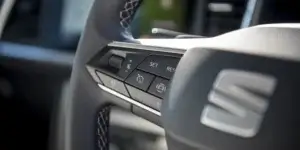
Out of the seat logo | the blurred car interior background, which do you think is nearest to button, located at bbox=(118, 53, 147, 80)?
the seat logo

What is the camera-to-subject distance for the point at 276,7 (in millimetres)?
1187

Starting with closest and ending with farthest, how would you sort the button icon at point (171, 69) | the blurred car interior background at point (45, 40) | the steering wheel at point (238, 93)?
the steering wheel at point (238, 93)
the button icon at point (171, 69)
the blurred car interior background at point (45, 40)

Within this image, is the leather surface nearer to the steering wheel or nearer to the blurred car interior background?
the steering wheel

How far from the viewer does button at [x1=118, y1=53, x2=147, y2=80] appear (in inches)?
24.8

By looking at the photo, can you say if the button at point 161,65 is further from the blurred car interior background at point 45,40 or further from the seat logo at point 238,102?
the blurred car interior background at point 45,40

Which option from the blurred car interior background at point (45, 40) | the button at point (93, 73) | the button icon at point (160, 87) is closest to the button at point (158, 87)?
the button icon at point (160, 87)

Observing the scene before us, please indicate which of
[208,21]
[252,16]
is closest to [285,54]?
[252,16]

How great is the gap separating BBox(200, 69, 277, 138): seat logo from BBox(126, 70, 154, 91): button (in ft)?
0.65

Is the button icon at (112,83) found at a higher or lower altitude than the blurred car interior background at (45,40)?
higher

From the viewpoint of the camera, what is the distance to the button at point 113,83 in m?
0.66

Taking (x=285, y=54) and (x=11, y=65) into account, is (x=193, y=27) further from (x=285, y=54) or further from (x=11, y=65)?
(x=285, y=54)

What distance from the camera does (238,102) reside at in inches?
15.4

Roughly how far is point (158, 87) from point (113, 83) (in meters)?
0.11

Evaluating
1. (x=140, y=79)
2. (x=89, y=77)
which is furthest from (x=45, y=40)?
(x=140, y=79)
